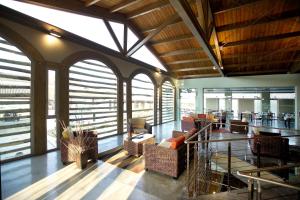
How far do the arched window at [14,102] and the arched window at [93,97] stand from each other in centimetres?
123

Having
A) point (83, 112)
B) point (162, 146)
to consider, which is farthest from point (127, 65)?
point (162, 146)

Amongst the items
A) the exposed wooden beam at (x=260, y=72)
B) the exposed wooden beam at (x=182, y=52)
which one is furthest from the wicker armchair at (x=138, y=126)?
the exposed wooden beam at (x=260, y=72)

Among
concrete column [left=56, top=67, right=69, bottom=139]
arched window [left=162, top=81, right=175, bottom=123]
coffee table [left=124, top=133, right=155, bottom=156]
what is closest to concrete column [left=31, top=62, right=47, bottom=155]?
concrete column [left=56, top=67, right=69, bottom=139]

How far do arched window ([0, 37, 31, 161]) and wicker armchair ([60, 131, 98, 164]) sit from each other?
1.19 meters

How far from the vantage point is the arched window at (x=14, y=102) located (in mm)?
4008

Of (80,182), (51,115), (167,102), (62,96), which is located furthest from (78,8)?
(167,102)

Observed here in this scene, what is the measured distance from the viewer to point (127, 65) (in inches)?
307

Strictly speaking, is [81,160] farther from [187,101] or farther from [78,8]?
[187,101]

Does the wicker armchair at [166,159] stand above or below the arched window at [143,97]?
below

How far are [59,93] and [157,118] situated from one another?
645 centimetres

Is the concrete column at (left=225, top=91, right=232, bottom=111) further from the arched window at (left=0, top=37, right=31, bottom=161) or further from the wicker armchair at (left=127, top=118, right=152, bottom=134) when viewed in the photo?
the arched window at (left=0, top=37, right=31, bottom=161)

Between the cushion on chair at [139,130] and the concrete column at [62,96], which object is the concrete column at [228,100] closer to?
the cushion on chair at [139,130]

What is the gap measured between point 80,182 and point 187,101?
11.4 meters

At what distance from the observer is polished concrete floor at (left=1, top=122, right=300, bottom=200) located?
9.31 ft
